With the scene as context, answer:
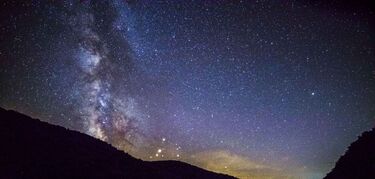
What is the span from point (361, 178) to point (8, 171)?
36.8 m

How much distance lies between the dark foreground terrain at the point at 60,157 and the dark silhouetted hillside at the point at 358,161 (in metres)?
21.2

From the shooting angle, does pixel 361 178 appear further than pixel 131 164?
No

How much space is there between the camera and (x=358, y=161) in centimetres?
3891

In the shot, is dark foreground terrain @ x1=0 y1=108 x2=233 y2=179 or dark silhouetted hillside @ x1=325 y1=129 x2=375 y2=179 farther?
dark foreground terrain @ x1=0 y1=108 x2=233 y2=179

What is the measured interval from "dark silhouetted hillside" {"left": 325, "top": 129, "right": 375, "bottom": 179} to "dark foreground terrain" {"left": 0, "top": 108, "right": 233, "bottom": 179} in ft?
69.5

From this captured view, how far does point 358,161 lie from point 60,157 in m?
36.6

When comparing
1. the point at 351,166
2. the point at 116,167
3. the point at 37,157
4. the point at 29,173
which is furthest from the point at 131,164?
the point at 351,166

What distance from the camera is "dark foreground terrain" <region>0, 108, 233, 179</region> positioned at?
3766 centimetres

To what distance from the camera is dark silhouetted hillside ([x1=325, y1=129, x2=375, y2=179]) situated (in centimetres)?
3591

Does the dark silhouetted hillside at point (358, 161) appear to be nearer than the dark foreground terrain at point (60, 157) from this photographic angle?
Yes

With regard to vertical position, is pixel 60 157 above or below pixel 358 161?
above

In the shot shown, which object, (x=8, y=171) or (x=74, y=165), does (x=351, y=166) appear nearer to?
(x=74, y=165)

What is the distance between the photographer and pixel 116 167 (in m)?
44.9

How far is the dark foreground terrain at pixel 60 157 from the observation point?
124 feet
